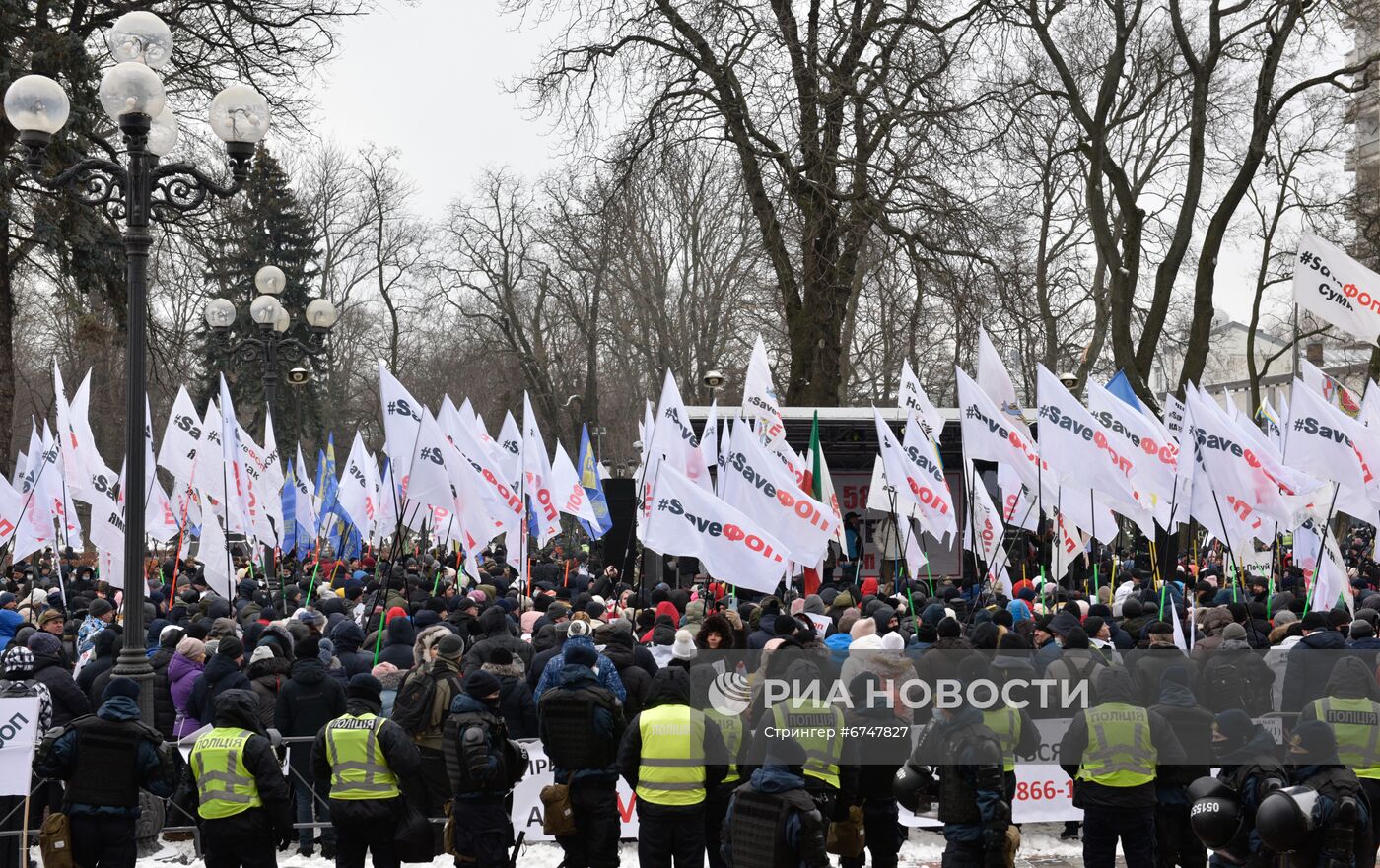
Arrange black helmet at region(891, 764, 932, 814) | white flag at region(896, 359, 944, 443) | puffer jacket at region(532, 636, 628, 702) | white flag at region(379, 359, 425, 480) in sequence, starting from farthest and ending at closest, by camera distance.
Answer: white flag at region(896, 359, 944, 443) < white flag at region(379, 359, 425, 480) < puffer jacket at region(532, 636, 628, 702) < black helmet at region(891, 764, 932, 814)

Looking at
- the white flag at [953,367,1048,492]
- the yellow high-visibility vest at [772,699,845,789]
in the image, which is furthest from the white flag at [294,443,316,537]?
the yellow high-visibility vest at [772,699,845,789]

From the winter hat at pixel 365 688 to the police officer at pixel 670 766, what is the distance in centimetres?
144

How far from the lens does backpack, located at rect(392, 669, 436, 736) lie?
9.24 meters

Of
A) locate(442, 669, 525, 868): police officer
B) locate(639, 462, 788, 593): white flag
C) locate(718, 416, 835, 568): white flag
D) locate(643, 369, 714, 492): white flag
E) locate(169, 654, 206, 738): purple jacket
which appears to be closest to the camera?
locate(442, 669, 525, 868): police officer

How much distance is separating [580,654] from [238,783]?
206cm

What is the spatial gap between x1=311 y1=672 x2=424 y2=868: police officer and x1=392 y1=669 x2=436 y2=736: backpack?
897 millimetres

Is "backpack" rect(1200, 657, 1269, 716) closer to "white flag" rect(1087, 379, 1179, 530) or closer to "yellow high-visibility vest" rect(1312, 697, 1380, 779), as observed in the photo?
"yellow high-visibility vest" rect(1312, 697, 1380, 779)

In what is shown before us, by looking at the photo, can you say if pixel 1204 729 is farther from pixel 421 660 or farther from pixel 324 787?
pixel 324 787

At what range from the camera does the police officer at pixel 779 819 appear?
22.9 ft

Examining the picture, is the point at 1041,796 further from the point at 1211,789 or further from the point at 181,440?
the point at 181,440

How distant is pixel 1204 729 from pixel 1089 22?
24774 mm

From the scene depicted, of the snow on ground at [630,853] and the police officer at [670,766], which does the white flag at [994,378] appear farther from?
the police officer at [670,766]

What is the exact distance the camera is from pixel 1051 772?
10758mm

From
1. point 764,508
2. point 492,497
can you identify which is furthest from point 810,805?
point 492,497
